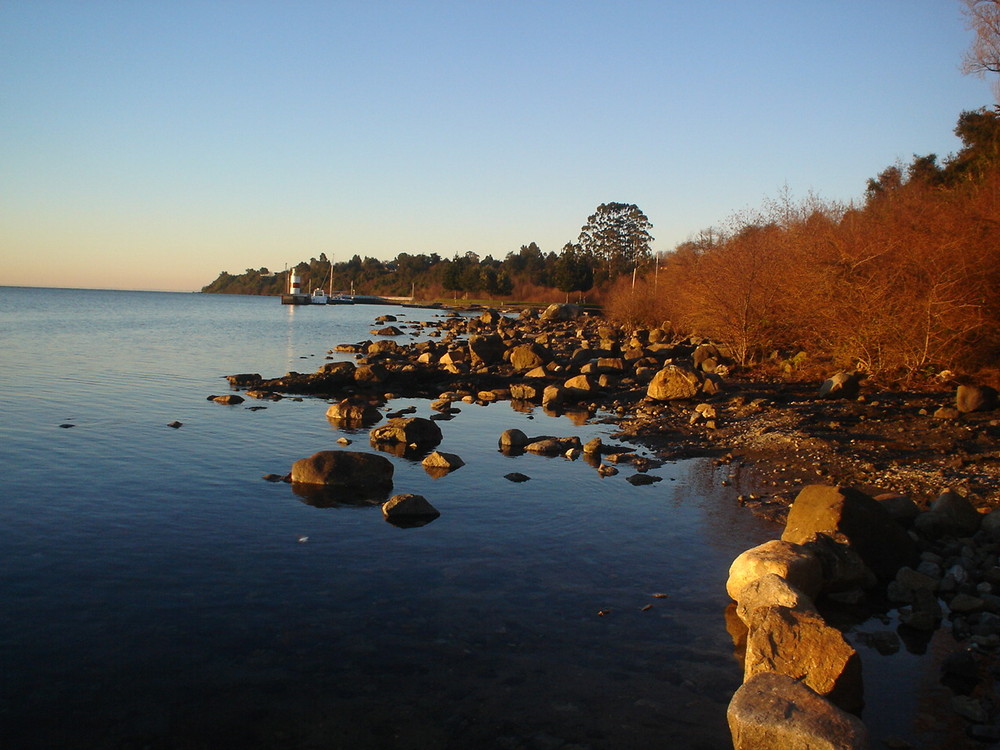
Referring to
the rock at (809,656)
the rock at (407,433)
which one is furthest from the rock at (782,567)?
the rock at (407,433)

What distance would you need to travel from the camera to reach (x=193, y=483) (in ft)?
50.1

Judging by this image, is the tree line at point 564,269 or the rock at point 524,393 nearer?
the rock at point 524,393

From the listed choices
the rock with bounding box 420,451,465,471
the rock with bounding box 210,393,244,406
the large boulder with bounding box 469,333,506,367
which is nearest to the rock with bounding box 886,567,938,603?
the rock with bounding box 420,451,465,471

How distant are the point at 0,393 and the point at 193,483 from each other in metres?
15.5

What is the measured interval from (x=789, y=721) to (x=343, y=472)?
427 inches

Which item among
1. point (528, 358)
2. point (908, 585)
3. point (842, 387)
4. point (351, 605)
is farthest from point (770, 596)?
point (528, 358)

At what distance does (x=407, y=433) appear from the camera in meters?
19.2

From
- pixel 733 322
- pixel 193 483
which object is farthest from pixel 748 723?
pixel 733 322

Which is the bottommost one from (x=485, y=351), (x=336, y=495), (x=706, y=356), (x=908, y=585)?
(x=336, y=495)

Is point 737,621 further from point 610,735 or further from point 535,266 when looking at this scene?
point 535,266

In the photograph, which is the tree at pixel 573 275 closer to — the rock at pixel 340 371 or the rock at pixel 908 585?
the rock at pixel 340 371

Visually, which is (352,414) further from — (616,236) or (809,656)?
(616,236)

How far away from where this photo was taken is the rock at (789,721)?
5.92m

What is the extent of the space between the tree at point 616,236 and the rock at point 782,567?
107699 mm
